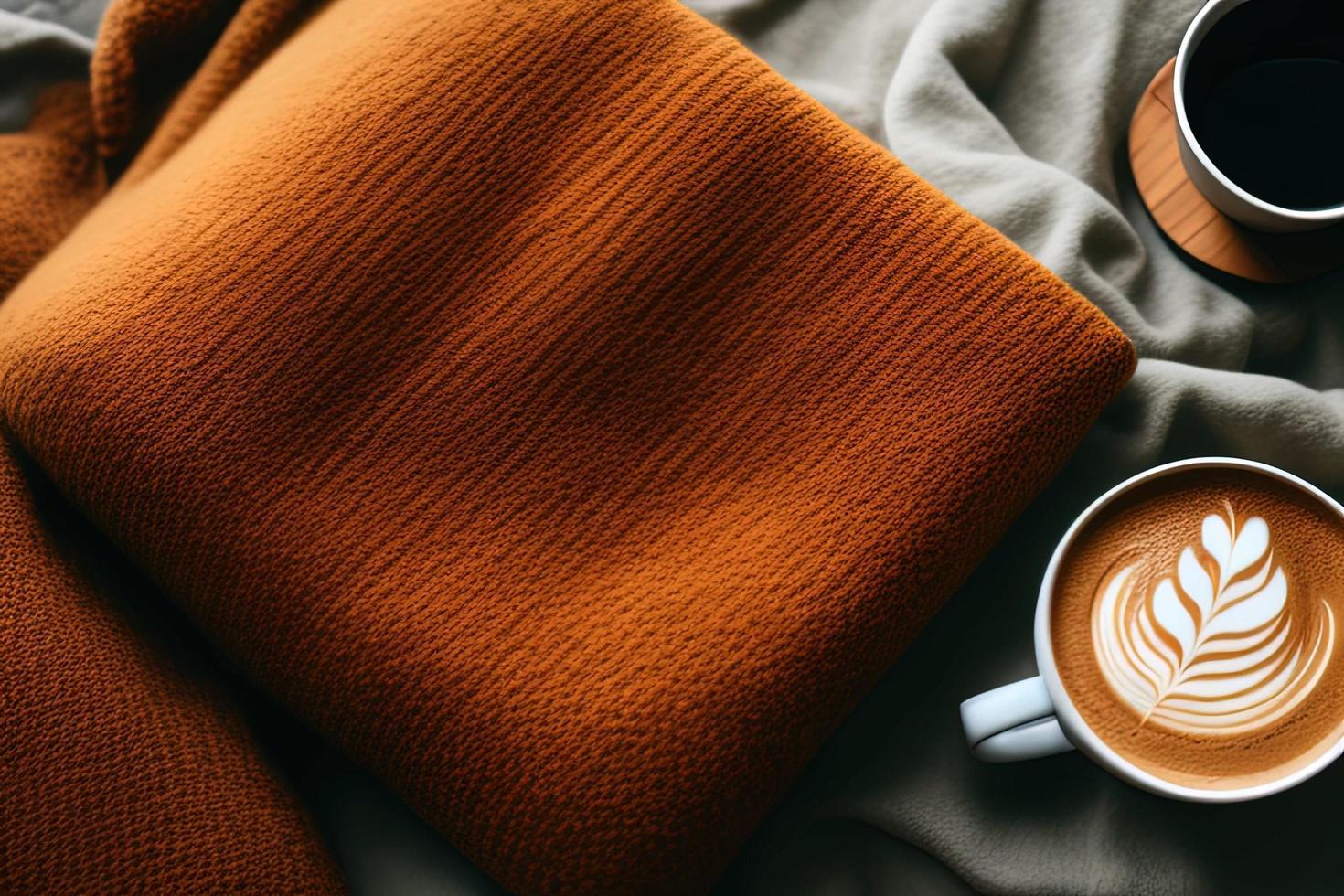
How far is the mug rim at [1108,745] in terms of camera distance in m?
0.40

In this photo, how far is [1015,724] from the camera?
437mm

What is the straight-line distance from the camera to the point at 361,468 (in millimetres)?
423

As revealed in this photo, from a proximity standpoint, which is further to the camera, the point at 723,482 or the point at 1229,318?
the point at 1229,318

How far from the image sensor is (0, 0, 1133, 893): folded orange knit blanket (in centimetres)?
40

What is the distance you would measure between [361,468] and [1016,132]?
442 millimetres

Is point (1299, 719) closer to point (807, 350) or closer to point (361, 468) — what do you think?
point (807, 350)

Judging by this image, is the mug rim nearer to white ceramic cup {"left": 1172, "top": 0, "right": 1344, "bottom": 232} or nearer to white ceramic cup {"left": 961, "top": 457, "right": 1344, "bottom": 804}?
white ceramic cup {"left": 961, "top": 457, "right": 1344, "bottom": 804}

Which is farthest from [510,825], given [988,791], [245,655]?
[988,791]

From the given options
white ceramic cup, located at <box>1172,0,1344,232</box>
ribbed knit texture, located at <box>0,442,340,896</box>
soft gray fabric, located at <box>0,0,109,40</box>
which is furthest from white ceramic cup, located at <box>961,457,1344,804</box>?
soft gray fabric, located at <box>0,0,109,40</box>

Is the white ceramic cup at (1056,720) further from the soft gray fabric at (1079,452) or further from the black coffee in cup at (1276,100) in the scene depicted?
the black coffee in cup at (1276,100)

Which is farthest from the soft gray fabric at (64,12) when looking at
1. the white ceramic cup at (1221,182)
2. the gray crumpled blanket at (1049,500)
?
the white ceramic cup at (1221,182)

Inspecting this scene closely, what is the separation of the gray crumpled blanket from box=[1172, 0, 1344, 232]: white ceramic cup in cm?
6

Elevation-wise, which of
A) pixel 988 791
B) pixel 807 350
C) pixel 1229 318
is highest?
pixel 807 350

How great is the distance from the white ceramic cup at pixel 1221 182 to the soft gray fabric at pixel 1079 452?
6 centimetres
